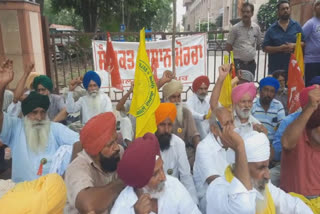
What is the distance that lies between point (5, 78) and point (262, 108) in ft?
9.84

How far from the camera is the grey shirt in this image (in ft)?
17.7

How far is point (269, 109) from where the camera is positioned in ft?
12.9

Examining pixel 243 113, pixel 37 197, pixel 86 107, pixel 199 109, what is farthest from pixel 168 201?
pixel 86 107

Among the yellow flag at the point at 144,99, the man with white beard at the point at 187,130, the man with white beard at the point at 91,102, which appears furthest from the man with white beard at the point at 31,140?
the man with white beard at the point at 91,102

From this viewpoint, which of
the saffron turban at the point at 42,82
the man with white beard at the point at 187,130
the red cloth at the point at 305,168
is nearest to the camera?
the red cloth at the point at 305,168

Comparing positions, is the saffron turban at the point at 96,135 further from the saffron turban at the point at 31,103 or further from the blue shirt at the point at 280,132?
the blue shirt at the point at 280,132

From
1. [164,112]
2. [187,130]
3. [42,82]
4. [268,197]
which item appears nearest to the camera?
[268,197]

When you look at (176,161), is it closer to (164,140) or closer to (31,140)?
(164,140)

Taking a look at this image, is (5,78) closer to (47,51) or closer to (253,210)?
(253,210)

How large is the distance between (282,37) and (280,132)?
282 cm

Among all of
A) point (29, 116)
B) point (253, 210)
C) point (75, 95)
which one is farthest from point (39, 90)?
point (253, 210)

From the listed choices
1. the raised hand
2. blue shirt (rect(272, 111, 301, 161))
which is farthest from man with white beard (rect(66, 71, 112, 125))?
blue shirt (rect(272, 111, 301, 161))

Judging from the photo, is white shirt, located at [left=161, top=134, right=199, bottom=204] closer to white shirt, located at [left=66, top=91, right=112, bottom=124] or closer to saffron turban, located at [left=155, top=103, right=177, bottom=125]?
saffron turban, located at [left=155, top=103, right=177, bottom=125]

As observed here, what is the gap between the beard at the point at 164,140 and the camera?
2.99 m
